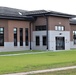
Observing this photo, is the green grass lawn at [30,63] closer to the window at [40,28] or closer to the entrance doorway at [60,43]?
the window at [40,28]

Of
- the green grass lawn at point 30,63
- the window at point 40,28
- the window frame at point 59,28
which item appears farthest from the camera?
the window frame at point 59,28

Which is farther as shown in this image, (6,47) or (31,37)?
(31,37)

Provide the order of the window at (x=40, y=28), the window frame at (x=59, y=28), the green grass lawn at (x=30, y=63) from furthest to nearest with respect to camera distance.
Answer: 1. the window frame at (x=59, y=28)
2. the window at (x=40, y=28)
3. the green grass lawn at (x=30, y=63)

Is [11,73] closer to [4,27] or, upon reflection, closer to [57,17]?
[4,27]

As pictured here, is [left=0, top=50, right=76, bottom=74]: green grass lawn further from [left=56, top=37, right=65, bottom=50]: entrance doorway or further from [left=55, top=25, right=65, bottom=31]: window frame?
[left=56, top=37, right=65, bottom=50]: entrance doorway

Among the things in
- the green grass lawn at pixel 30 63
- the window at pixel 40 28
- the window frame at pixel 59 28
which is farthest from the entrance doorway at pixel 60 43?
the green grass lawn at pixel 30 63

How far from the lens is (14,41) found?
53094mm

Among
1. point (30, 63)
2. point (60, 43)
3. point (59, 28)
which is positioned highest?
point (59, 28)

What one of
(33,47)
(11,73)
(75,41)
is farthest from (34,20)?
(11,73)

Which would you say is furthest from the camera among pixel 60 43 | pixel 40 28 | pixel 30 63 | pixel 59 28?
pixel 60 43

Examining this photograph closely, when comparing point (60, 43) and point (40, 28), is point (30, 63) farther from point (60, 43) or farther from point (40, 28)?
point (60, 43)

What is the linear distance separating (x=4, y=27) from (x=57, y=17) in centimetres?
1127

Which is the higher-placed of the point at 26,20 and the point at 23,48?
the point at 26,20

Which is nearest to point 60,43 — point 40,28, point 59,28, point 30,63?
point 59,28
